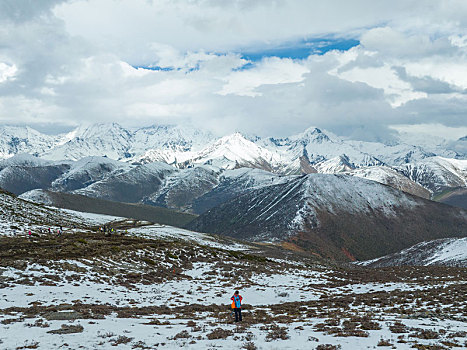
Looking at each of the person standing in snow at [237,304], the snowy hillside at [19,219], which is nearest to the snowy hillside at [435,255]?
the person standing in snow at [237,304]

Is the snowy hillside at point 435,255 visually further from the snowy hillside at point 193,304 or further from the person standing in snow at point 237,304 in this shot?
the person standing in snow at point 237,304

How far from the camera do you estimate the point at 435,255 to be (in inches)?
5118

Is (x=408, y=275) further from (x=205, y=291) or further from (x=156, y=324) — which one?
(x=156, y=324)

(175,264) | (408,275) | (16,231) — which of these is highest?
(16,231)

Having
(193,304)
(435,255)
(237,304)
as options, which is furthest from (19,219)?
(435,255)

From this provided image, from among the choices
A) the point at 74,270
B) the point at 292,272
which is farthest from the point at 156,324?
the point at 292,272

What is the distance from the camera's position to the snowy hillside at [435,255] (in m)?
112

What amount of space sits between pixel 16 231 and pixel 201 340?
63.9 meters

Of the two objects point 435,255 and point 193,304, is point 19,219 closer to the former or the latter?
point 193,304

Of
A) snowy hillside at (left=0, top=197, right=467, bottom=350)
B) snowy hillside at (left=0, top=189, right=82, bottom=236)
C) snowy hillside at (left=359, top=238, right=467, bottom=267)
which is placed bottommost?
snowy hillside at (left=359, top=238, right=467, bottom=267)

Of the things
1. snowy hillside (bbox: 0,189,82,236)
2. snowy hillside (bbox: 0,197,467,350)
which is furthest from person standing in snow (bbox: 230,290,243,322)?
snowy hillside (bbox: 0,189,82,236)

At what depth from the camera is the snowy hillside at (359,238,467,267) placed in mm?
111500

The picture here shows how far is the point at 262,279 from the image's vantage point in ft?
185

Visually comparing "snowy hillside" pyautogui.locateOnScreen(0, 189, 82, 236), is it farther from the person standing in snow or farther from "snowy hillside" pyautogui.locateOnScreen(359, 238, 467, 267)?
"snowy hillside" pyautogui.locateOnScreen(359, 238, 467, 267)
